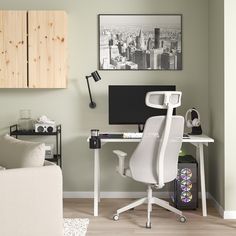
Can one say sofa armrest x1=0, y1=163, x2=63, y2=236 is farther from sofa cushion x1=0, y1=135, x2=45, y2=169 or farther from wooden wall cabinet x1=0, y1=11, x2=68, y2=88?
wooden wall cabinet x1=0, y1=11, x2=68, y2=88

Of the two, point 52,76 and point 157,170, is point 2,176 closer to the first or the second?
point 157,170

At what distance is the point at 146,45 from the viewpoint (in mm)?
5055

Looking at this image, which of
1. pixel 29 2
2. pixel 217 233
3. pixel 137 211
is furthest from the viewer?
pixel 29 2

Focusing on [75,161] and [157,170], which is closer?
[157,170]

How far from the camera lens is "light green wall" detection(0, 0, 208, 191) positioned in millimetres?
5051

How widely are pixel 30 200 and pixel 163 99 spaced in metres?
1.63

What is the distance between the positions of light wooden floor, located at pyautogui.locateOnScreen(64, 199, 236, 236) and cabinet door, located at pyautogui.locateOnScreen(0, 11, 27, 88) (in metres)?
1.51

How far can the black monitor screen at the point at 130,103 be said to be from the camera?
15.8ft

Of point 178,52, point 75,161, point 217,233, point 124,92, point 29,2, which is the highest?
point 29,2

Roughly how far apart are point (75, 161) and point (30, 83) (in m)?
1.07

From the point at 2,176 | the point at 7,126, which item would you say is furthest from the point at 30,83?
the point at 2,176

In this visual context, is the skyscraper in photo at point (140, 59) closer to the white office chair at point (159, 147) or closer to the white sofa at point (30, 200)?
the white office chair at point (159, 147)

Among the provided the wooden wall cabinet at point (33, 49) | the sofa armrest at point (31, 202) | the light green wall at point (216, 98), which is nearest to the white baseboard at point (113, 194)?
the light green wall at point (216, 98)

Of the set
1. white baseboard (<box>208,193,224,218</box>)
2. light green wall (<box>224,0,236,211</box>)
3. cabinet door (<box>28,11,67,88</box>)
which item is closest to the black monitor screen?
cabinet door (<box>28,11,67,88</box>)
